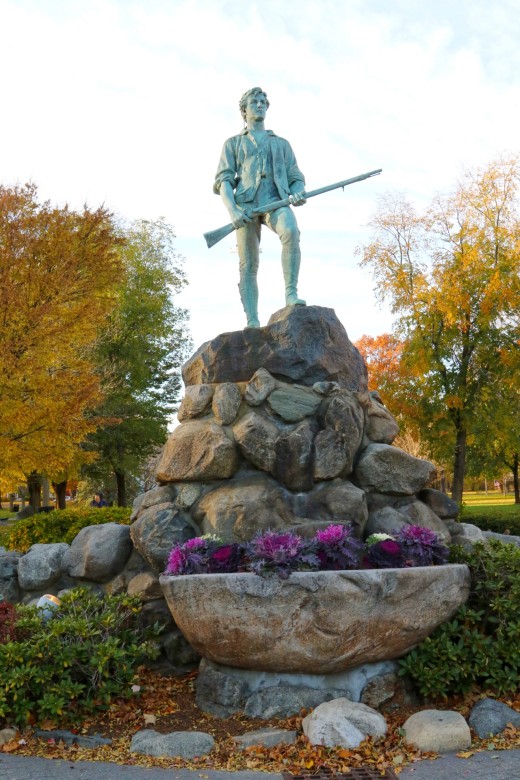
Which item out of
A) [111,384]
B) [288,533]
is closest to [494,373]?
[111,384]

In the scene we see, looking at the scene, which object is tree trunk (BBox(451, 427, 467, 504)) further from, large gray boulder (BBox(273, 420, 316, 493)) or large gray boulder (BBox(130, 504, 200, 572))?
large gray boulder (BBox(130, 504, 200, 572))

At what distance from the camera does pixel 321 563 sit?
5336 mm

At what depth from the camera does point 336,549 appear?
540 centimetres

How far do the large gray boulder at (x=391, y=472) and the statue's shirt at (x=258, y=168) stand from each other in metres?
2.85

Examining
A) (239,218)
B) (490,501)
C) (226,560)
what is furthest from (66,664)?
(490,501)

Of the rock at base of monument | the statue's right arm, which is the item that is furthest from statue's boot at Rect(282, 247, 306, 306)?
the rock at base of monument

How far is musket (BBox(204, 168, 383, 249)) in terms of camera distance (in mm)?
7492

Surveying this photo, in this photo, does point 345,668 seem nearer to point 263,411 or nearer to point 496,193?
point 263,411

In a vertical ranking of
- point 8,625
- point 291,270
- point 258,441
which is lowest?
point 8,625

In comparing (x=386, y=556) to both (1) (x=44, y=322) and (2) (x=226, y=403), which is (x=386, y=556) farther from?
(1) (x=44, y=322)

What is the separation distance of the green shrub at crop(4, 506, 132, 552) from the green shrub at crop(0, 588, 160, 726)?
6.09 m

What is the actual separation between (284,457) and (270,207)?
2639mm

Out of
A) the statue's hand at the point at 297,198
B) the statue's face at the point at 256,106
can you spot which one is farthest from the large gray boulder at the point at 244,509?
the statue's face at the point at 256,106

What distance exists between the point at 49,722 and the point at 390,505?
3.17 metres
